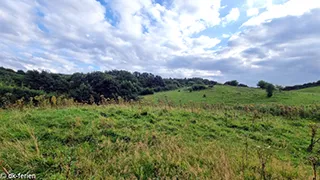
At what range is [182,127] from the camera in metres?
8.48

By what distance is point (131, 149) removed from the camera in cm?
522

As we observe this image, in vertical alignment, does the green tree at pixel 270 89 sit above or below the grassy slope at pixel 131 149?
above

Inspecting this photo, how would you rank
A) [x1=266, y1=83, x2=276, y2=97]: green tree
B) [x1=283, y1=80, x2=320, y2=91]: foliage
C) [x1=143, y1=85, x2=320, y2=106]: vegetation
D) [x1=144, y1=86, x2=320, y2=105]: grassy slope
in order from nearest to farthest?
[x1=143, y1=85, x2=320, y2=106]: vegetation → [x1=144, y1=86, x2=320, y2=105]: grassy slope → [x1=266, y1=83, x2=276, y2=97]: green tree → [x1=283, y1=80, x2=320, y2=91]: foliage

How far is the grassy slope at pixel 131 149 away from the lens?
4.04 m

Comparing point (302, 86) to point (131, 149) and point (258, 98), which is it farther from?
point (131, 149)

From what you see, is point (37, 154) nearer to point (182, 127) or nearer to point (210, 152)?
point (210, 152)

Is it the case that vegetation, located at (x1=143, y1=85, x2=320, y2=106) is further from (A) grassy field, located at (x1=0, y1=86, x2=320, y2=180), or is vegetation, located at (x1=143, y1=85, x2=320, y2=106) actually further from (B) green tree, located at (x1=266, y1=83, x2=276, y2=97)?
(A) grassy field, located at (x1=0, y1=86, x2=320, y2=180)

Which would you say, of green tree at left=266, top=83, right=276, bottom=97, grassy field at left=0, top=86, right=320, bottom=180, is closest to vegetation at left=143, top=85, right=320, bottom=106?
green tree at left=266, top=83, right=276, bottom=97

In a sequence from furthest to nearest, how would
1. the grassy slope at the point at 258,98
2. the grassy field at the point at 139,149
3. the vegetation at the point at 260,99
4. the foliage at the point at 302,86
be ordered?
1. the foliage at the point at 302,86
2. the grassy slope at the point at 258,98
3. the vegetation at the point at 260,99
4. the grassy field at the point at 139,149

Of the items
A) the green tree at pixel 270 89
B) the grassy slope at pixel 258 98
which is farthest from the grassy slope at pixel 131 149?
the green tree at pixel 270 89

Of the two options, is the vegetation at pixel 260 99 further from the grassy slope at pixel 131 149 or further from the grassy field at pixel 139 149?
the grassy slope at pixel 131 149

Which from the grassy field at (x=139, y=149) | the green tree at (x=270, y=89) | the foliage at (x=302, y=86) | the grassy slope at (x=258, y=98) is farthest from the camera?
the foliage at (x=302, y=86)

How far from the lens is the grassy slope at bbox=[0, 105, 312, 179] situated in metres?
4.04

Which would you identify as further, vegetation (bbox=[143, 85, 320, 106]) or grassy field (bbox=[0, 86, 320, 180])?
vegetation (bbox=[143, 85, 320, 106])
